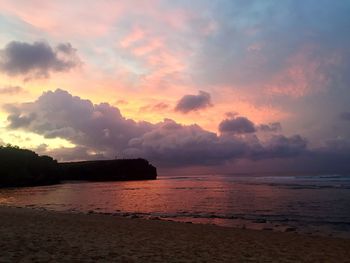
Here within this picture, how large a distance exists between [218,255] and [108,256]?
514cm

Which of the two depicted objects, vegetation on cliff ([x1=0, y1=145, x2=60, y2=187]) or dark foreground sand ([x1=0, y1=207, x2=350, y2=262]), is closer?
dark foreground sand ([x1=0, y1=207, x2=350, y2=262])

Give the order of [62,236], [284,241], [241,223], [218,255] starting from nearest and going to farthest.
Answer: [218,255] → [62,236] → [284,241] → [241,223]

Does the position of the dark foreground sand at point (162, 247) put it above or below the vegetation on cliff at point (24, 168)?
below

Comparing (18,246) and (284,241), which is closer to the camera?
(18,246)

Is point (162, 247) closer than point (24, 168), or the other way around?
point (162, 247)

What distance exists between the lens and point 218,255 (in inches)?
674

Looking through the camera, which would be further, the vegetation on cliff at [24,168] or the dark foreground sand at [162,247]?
the vegetation on cliff at [24,168]

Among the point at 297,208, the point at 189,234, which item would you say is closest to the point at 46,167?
the point at 297,208

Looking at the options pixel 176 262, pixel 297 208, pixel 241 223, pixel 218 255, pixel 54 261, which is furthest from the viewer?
pixel 297 208

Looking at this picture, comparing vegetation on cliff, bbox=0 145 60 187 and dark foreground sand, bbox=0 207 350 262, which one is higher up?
vegetation on cliff, bbox=0 145 60 187

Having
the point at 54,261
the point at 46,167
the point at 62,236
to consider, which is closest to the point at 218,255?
the point at 54,261

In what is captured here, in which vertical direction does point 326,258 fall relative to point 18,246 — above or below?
below

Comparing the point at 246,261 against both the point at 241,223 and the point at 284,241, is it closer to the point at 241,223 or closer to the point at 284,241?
the point at 284,241

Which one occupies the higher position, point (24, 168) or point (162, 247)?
point (24, 168)
